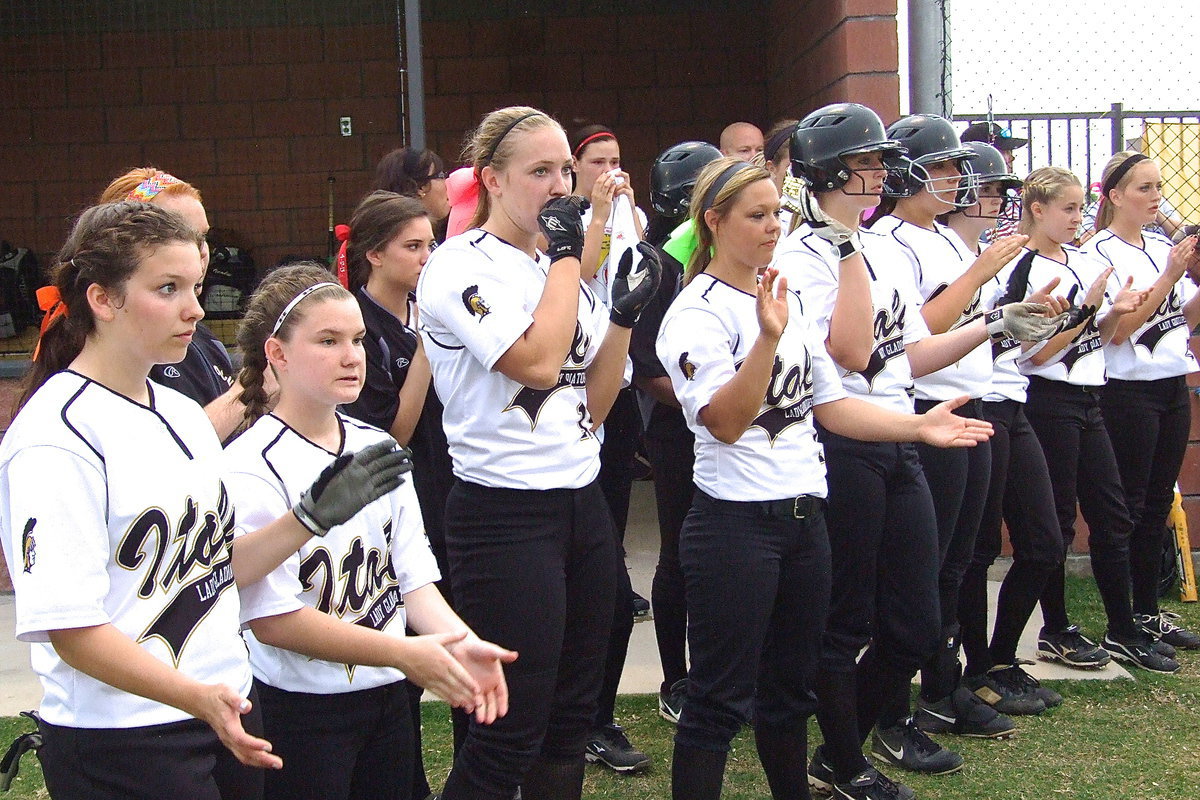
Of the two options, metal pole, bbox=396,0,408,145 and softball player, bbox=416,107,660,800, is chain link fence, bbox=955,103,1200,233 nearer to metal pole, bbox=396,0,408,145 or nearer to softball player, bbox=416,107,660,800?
softball player, bbox=416,107,660,800

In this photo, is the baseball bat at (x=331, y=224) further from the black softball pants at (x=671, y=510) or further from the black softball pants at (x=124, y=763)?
the black softball pants at (x=124, y=763)

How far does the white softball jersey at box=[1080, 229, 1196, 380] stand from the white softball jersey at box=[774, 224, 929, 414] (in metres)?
1.86

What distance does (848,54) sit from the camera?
581cm

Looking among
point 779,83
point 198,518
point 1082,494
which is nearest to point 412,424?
point 198,518

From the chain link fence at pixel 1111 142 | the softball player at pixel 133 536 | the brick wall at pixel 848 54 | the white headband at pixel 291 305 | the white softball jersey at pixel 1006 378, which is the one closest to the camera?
the softball player at pixel 133 536

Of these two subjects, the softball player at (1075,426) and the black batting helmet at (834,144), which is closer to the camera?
the black batting helmet at (834,144)

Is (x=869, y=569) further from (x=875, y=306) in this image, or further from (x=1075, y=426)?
(x=1075, y=426)

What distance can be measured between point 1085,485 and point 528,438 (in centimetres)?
286

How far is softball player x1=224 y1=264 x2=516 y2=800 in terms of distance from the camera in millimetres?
2275

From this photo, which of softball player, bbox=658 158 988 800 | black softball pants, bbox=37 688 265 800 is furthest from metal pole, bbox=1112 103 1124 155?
black softball pants, bbox=37 688 265 800

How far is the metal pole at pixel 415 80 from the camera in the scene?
5.32 metres

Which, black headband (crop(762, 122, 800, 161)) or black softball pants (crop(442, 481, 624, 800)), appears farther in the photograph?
black headband (crop(762, 122, 800, 161))

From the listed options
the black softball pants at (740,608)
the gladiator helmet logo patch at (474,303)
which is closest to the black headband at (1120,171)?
the black softball pants at (740,608)

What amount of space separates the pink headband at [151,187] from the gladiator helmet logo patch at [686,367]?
52.5 inches
